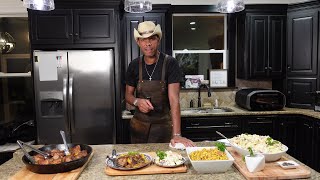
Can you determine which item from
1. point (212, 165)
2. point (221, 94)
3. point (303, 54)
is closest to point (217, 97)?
point (221, 94)

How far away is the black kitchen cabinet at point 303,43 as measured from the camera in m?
3.81

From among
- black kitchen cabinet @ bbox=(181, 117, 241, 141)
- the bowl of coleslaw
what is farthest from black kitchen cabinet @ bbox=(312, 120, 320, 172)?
the bowl of coleslaw

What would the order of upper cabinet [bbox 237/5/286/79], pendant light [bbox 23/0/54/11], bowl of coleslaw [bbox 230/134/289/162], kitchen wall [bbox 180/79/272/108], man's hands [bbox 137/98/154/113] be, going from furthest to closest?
kitchen wall [bbox 180/79/272/108]
upper cabinet [bbox 237/5/286/79]
man's hands [bbox 137/98/154/113]
pendant light [bbox 23/0/54/11]
bowl of coleslaw [bbox 230/134/289/162]

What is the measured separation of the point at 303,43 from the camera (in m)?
3.92

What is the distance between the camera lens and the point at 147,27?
2.17 metres

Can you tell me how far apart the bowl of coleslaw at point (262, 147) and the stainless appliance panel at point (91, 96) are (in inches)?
84.5

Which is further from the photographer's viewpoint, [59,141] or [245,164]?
[59,141]

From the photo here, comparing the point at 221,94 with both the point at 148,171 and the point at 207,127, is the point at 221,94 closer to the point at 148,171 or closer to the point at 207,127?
the point at 207,127

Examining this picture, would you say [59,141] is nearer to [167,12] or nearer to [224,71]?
[167,12]

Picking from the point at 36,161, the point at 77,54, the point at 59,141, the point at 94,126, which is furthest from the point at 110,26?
the point at 36,161

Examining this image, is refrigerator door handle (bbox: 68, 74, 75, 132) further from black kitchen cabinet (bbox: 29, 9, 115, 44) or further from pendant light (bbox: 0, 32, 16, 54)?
pendant light (bbox: 0, 32, 16, 54)

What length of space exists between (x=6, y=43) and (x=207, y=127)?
3010 millimetres

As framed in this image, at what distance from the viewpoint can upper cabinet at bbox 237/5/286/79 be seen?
4.04m

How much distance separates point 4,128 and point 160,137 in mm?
2396
